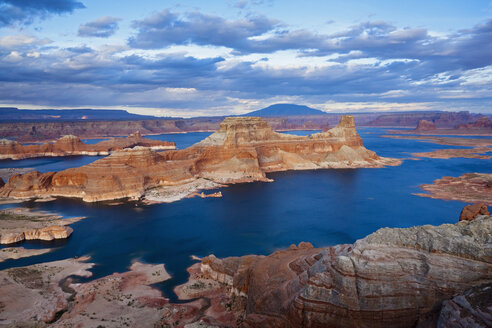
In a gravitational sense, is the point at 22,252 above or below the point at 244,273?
below

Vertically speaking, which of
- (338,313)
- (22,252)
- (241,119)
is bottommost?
(22,252)

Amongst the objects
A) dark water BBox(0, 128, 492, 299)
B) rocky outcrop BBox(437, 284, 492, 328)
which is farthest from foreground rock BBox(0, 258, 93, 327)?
rocky outcrop BBox(437, 284, 492, 328)

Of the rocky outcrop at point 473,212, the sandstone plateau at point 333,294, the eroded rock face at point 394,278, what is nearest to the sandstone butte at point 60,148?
the sandstone plateau at point 333,294

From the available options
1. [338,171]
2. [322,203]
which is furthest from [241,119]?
[322,203]

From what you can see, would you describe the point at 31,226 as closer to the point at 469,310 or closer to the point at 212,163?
the point at 212,163

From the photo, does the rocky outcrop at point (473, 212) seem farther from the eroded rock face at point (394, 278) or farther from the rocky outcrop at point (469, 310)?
the rocky outcrop at point (469, 310)

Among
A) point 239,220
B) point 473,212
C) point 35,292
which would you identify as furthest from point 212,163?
point 473,212

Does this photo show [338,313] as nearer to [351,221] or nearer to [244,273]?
[244,273]

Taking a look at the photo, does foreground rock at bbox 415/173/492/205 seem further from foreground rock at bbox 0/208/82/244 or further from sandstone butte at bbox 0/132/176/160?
sandstone butte at bbox 0/132/176/160
